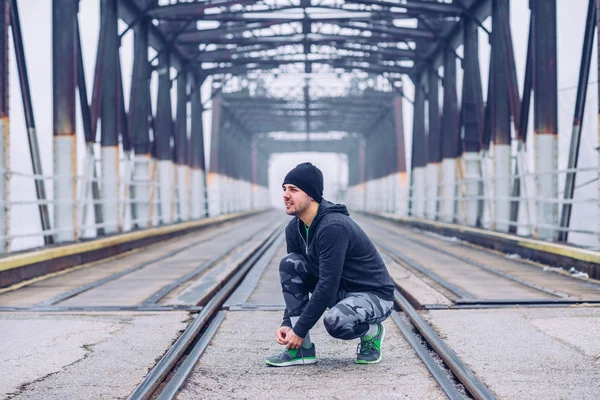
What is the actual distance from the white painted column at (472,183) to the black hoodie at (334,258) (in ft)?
42.8

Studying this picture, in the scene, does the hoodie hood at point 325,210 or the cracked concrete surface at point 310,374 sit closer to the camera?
the cracked concrete surface at point 310,374

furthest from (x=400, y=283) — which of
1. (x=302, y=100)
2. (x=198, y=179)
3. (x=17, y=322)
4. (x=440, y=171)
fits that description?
(x=302, y=100)

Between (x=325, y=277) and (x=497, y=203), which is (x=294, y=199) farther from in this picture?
(x=497, y=203)

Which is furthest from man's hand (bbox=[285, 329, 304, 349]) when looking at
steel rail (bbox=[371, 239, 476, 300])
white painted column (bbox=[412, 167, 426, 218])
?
white painted column (bbox=[412, 167, 426, 218])

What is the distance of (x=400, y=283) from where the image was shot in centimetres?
810

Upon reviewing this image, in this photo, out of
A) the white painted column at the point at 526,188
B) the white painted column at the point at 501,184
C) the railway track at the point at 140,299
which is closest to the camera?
the railway track at the point at 140,299

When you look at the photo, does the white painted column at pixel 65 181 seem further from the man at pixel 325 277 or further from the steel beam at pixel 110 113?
the man at pixel 325 277

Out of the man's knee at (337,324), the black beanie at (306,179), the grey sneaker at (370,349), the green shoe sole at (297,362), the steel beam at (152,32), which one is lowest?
the green shoe sole at (297,362)

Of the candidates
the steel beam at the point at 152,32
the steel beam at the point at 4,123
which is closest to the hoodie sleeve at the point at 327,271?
the steel beam at the point at 4,123

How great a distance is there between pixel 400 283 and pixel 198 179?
1926 centimetres

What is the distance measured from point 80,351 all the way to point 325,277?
1.92 m

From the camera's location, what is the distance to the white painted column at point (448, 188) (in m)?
19.9

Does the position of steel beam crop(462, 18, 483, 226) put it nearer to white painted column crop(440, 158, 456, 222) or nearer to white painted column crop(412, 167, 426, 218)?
white painted column crop(440, 158, 456, 222)

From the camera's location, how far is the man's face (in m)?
4.04
